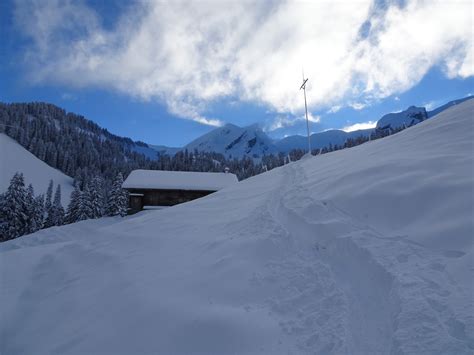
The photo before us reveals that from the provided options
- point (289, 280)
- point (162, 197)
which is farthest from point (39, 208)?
point (289, 280)

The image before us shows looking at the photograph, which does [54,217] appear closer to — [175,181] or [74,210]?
[74,210]

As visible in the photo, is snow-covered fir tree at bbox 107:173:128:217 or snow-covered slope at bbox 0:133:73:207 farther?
snow-covered slope at bbox 0:133:73:207

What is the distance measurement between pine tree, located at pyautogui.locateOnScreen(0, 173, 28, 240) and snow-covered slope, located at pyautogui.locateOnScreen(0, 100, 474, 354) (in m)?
35.3

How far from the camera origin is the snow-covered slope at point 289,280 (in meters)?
2.83

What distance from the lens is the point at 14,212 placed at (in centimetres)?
3362

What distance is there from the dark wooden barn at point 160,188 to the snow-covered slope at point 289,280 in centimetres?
2047

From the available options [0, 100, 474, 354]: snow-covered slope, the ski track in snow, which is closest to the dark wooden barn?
[0, 100, 474, 354]: snow-covered slope

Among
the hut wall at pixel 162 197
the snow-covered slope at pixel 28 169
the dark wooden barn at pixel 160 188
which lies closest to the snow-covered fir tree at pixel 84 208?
the dark wooden barn at pixel 160 188

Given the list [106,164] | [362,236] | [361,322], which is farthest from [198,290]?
[106,164]

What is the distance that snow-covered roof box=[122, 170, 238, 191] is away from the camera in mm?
26938

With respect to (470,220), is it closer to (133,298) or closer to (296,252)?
(296,252)

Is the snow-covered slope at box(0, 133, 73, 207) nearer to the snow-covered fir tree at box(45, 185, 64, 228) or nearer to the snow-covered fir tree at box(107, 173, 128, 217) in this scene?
the snow-covered fir tree at box(45, 185, 64, 228)

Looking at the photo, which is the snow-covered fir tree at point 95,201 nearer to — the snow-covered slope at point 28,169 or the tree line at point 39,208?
the tree line at point 39,208

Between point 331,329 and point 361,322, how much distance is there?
0.36 m
